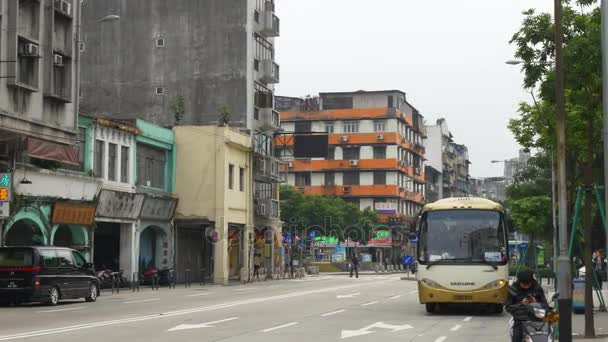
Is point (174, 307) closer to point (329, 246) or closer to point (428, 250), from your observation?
point (428, 250)

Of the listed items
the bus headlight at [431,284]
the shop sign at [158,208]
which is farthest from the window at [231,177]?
the bus headlight at [431,284]

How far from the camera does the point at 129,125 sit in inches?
1880

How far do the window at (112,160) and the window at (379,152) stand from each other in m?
73.5

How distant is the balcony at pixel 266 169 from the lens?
62.4m

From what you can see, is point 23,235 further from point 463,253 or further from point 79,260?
point 463,253

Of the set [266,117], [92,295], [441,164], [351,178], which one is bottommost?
[92,295]

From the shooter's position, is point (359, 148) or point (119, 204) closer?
point (119, 204)

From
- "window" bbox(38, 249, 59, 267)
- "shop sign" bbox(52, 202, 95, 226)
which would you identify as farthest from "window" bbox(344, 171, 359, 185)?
"window" bbox(38, 249, 59, 267)

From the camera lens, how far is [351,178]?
11850 centimetres

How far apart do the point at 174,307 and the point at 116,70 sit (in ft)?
118

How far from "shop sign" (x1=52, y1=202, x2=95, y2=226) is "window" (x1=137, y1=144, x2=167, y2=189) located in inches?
275

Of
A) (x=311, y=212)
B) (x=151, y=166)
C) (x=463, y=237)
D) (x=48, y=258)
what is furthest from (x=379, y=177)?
(x=463, y=237)

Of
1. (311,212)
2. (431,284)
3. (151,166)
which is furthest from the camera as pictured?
(311,212)

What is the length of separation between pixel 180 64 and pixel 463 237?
125 feet
